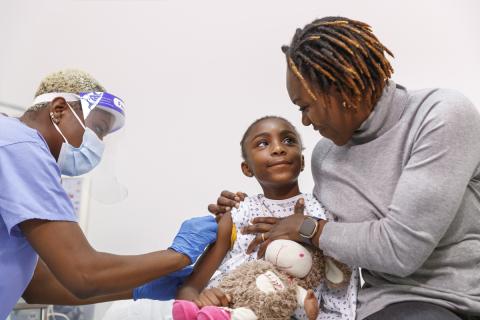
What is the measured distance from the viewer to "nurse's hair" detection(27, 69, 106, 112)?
136 centimetres

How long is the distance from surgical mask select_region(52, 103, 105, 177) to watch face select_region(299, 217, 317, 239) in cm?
72

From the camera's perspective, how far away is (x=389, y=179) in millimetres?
1124

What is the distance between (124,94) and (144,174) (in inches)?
21.0

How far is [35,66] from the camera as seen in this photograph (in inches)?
111

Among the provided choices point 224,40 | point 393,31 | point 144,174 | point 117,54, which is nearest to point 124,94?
point 117,54

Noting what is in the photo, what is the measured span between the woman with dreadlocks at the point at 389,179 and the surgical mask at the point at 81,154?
639 mm

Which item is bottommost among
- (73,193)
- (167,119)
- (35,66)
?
(73,193)

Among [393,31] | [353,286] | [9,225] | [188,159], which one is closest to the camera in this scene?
[9,225]

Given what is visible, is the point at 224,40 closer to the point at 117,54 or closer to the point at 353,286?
the point at 117,54

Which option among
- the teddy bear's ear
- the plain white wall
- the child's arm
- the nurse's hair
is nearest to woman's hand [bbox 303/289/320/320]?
the teddy bear's ear

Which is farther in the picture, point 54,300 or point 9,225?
point 54,300

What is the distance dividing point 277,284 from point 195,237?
12.5 inches

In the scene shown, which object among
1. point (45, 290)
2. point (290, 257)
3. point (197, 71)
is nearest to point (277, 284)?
point (290, 257)

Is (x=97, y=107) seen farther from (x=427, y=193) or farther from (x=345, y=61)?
(x=427, y=193)
